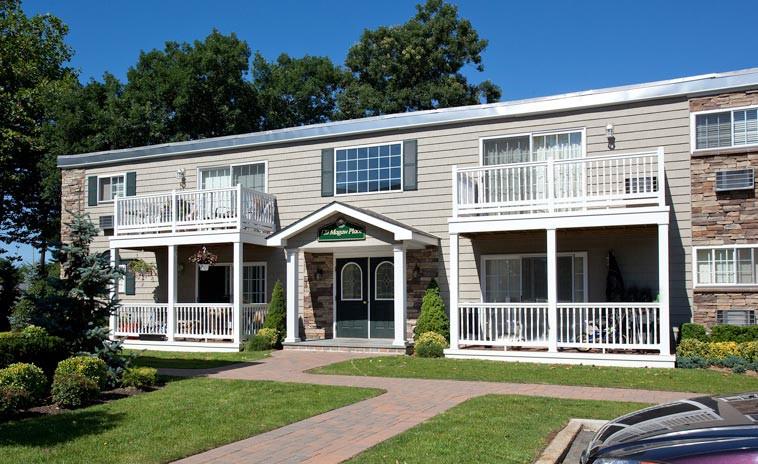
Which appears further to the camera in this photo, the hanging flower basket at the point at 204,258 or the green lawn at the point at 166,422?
the hanging flower basket at the point at 204,258

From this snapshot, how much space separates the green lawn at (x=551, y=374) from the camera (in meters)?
11.4

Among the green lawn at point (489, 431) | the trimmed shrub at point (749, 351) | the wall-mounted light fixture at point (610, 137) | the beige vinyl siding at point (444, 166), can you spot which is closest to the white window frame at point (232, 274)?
the beige vinyl siding at point (444, 166)

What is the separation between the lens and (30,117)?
3269 centimetres

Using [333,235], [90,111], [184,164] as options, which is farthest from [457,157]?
[90,111]

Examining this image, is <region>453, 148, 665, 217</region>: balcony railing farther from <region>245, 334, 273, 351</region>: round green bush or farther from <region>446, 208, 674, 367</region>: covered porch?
<region>245, 334, 273, 351</region>: round green bush

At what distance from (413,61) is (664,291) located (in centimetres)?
2385

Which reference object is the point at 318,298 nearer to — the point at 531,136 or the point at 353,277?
the point at 353,277

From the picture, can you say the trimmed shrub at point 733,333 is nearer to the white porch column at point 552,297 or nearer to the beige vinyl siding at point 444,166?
the beige vinyl siding at point 444,166

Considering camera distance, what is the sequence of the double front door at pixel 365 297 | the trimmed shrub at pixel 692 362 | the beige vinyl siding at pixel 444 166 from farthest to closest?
the double front door at pixel 365 297
the beige vinyl siding at pixel 444 166
the trimmed shrub at pixel 692 362

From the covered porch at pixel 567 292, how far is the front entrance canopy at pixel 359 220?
1000mm

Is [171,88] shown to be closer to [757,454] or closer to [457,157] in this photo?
[457,157]

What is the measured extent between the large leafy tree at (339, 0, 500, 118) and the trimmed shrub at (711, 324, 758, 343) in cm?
2239

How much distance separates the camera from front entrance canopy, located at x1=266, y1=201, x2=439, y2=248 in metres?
16.5

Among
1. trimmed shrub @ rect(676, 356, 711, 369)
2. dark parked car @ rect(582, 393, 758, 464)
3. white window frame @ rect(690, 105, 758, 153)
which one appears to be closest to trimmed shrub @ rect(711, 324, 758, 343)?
trimmed shrub @ rect(676, 356, 711, 369)
